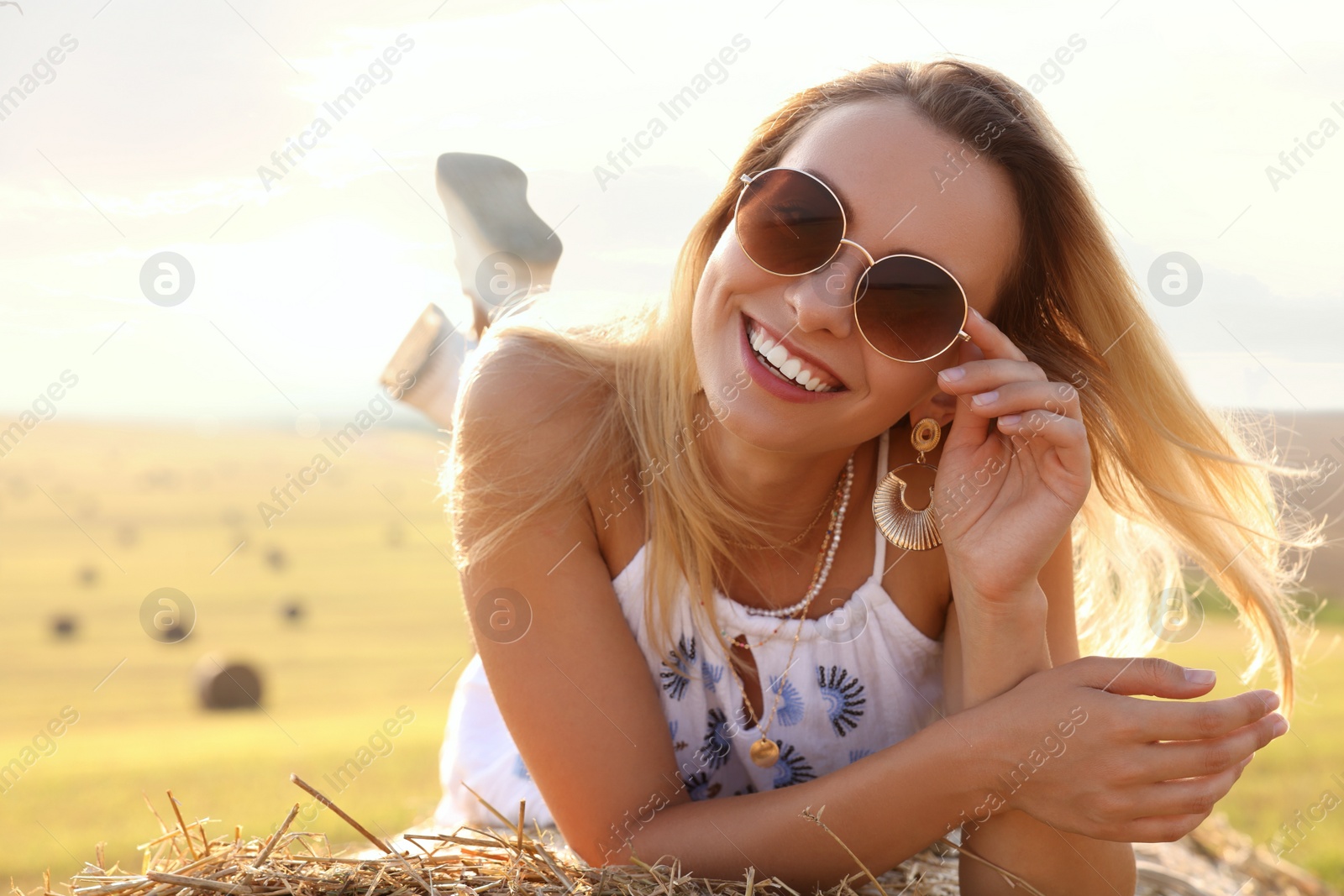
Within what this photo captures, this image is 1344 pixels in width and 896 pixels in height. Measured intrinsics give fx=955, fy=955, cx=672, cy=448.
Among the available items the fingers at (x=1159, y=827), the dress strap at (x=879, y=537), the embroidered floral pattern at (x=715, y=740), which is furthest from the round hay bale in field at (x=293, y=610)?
the fingers at (x=1159, y=827)

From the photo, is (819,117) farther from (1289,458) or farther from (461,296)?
(461,296)

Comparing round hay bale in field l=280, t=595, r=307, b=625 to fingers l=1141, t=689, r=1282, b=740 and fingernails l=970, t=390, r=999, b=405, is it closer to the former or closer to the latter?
fingernails l=970, t=390, r=999, b=405

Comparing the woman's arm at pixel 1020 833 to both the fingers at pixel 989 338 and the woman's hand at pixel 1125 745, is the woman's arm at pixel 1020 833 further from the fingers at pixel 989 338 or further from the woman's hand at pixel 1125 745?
the fingers at pixel 989 338

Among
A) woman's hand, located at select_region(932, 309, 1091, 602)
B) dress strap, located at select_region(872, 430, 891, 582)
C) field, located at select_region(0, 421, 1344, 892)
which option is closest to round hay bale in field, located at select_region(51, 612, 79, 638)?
field, located at select_region(0, 421, 1344, 892)

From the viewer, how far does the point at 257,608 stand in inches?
936

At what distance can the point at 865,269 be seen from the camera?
2.10m

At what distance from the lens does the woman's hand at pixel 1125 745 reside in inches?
78.6

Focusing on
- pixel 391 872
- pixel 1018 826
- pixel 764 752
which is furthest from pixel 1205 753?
pixel 391 872

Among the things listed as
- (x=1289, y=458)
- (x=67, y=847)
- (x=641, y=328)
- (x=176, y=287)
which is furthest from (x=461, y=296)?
(x=67, y=847)

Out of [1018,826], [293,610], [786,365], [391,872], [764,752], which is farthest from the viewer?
[293,610]

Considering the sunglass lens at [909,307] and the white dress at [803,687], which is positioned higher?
the sunglass lens at [909,307]

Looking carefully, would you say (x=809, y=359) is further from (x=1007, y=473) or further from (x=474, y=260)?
(x=474, y=260)

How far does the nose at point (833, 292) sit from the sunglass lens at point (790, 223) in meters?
0.03

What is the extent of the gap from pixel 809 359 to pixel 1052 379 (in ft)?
2.78
